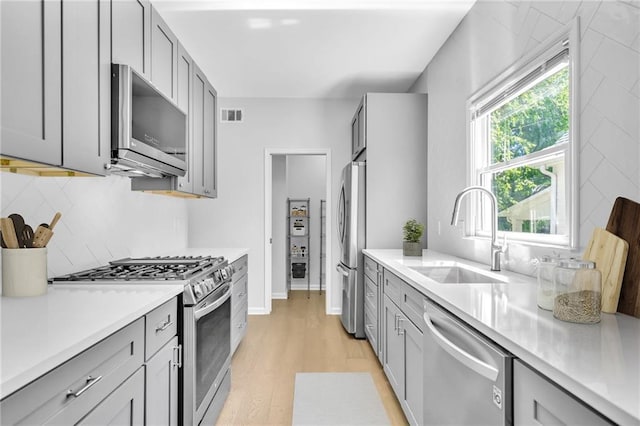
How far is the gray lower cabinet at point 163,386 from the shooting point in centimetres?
142

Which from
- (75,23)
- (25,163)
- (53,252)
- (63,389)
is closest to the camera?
(63,389)

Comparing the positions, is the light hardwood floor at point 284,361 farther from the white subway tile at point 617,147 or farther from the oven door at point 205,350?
the white subway tile at point 617,147

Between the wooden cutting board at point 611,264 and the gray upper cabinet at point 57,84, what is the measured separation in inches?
72.9

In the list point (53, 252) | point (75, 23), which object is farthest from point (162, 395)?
point (75, 23)

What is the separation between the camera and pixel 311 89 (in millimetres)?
4414

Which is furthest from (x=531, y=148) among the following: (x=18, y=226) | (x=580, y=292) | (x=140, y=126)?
(x=18, y=226)

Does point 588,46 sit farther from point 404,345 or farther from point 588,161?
point 404,345

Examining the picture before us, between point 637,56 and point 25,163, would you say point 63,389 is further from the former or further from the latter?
point 637,56

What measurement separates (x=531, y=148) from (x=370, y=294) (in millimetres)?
1837

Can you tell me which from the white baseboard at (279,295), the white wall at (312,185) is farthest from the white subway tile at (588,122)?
the white wall at (312,185)

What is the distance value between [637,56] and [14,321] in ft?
7.35

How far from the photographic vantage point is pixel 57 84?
1.31 meters

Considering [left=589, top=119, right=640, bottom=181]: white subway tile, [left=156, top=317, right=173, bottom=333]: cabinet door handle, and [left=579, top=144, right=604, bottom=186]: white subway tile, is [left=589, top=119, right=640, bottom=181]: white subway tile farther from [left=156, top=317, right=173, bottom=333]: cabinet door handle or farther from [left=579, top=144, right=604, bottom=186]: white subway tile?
[left=156, top=317, right=173, bottom=333]: cabinet door handle

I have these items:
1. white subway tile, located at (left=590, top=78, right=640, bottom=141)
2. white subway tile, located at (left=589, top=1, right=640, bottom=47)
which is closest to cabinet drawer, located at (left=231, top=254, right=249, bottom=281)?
white subway tile, located at (left=590, top=78, right=640, bottom=141)
